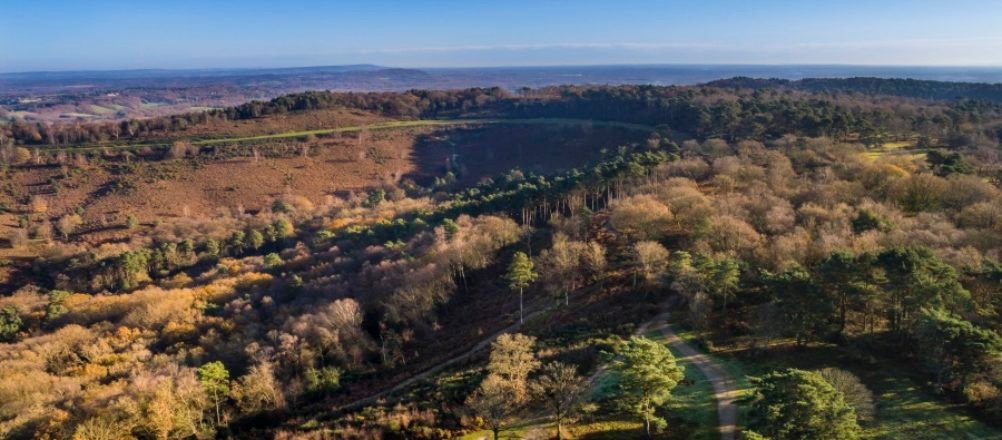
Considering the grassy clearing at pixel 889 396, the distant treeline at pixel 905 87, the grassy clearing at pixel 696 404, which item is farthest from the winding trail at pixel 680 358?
the distant treeline at pixel 905 87

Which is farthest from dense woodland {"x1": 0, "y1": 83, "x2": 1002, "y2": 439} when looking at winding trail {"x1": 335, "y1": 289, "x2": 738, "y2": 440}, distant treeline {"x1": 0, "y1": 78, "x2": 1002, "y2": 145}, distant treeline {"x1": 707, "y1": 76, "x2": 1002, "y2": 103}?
distant treeline {"x1": 707, "y1": 76, "x2": 1002, "y2": 103}

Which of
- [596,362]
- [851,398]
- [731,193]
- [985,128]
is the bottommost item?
[596,362]

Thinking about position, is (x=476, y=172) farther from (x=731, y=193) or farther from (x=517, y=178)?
(x=731, y=193)

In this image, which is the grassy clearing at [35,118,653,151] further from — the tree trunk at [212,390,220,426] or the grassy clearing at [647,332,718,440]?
the tree trunk at [212,390,220,426]

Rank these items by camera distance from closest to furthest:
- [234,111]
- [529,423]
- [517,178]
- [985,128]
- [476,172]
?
[529,423] → [985,128] → [517,178] → [476,172] → [234,111]

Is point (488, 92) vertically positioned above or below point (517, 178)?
above

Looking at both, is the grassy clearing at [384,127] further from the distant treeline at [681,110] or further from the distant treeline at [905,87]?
the distant treeline at [905,87]

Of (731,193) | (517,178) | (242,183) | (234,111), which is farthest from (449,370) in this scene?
(234,111)

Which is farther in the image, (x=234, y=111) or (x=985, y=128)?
(x=234, y=111)
